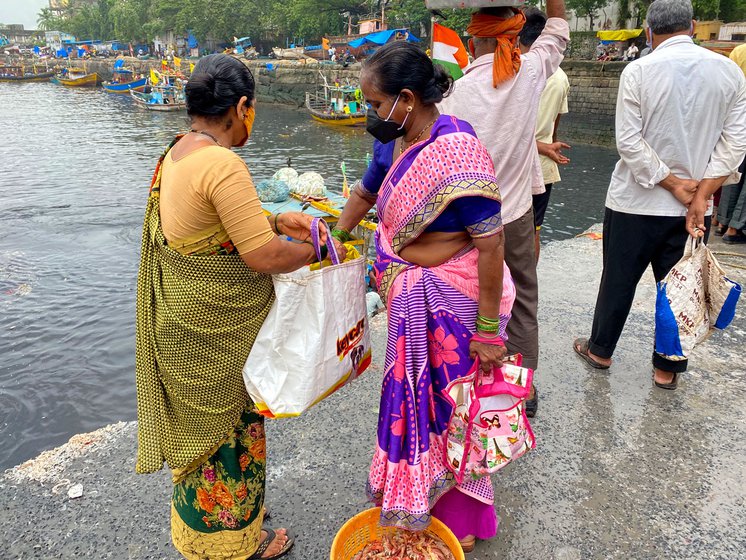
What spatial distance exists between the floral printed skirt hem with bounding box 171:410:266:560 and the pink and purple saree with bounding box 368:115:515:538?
439 millimetres

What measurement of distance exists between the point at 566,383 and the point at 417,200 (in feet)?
6.62

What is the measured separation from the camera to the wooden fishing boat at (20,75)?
171ft

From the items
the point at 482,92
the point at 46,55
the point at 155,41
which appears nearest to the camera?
the point at 482,92

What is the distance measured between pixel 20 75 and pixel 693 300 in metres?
65.5

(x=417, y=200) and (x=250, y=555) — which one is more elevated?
(x=417, y=200)

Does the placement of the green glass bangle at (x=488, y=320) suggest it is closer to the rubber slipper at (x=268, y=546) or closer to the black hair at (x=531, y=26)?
the rubber slipper at (x=268, y=546)

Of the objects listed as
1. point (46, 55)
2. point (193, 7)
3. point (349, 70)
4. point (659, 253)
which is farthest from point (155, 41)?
point (659, 253)

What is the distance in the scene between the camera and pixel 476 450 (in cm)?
182

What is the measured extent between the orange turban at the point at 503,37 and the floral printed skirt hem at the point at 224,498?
1.74 m

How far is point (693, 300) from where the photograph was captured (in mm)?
2729

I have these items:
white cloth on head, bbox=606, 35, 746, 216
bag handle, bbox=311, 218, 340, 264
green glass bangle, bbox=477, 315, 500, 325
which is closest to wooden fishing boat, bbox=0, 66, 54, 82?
white cloth on head, bbox=606, 35, 746, 216

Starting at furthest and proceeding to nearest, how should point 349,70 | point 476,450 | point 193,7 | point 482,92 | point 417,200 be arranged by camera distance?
1. point 193,7
2. point 349,70
3. point 482,92
4. point 476,450
5. point 417,200

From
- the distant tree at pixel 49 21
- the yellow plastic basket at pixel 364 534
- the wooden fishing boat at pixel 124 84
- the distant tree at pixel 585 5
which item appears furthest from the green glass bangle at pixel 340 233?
the distant tree at pixel 49 21

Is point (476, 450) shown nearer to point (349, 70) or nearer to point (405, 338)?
point (405, 338)
